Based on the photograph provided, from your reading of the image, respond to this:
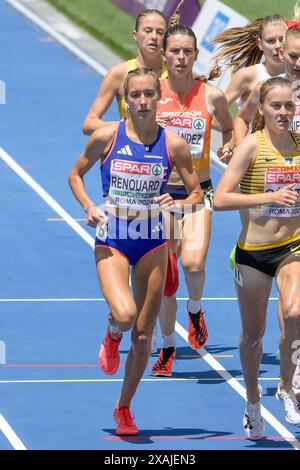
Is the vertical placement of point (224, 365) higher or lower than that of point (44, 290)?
lower

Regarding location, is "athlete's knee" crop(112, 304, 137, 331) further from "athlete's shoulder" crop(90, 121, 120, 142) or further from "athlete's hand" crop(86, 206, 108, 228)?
"athlete's shoulder" crop(90, 121, 120, 142)

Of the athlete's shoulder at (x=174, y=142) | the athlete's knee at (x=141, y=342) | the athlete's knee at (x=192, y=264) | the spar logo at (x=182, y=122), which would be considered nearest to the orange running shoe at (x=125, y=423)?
the athlete's knee at (x=141, y=342)

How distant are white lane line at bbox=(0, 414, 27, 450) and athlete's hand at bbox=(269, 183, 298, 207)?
259 cm

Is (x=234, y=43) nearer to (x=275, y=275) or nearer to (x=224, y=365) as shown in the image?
(x=224, y=365)

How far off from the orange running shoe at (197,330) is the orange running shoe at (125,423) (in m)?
2.34

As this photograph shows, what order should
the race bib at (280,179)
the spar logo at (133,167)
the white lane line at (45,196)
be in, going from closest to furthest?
the race bib at (280,179) < the spar logo at (133,167) < the white lane line at (45,196)

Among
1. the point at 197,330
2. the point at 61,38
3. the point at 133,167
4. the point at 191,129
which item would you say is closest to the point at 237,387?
the point at 197,330

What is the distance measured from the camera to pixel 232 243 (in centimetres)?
1850

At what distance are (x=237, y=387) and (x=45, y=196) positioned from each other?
7211 millimetres

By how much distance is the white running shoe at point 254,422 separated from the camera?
11969 millimetres

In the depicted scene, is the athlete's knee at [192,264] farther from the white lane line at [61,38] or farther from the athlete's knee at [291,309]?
the white lane line at [61,38]
